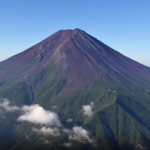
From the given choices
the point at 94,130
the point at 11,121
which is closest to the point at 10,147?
the point at 11,121

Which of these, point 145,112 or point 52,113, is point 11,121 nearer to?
point 52,113

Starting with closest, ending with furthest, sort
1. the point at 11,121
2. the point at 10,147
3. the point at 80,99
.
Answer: the point at 10,147 < the point at 11,121 < the point at 80,99

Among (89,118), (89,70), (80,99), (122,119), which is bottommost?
(122,119)

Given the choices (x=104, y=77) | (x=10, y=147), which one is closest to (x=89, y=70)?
(x=104, y=77)

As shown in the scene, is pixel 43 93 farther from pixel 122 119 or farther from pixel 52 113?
pixel 122 119

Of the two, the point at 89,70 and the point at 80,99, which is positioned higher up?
the point at 89,70

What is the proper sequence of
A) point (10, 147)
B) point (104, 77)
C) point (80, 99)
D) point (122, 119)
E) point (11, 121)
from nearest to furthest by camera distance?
point (10, 147) < point (122, 119) < point (11, 121) < point (80, 99) < point (104, 77)

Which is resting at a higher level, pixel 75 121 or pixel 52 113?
pixel 52 113

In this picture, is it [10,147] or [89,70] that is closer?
[10,147]

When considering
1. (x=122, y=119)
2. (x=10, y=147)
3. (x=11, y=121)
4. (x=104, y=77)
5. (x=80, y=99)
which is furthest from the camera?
(x=104, y=77)
